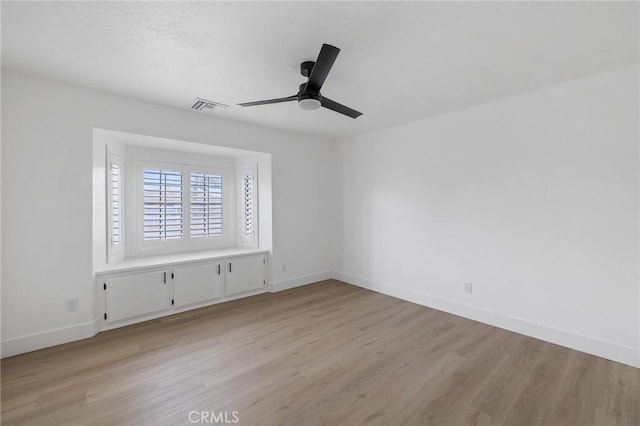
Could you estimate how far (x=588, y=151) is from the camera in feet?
8.57

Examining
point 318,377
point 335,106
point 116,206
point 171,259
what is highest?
point 335,106

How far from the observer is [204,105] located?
3.29m

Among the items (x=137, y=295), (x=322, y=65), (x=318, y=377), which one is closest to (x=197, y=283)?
(x=137, y=295)

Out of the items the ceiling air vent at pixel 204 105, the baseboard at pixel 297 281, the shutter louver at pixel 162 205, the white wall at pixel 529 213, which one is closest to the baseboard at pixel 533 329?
the white wall at pixel 529 213

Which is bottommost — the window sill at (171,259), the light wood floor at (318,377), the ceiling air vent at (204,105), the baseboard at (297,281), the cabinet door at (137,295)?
the light wood floor at (318,377)

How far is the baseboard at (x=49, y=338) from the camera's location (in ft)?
8.19

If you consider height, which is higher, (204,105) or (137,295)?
(204,105)

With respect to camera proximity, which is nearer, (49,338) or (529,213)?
(49,338)

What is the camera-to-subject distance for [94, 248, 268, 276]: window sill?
3152mm

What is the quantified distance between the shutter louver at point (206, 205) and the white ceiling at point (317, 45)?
1534 mm

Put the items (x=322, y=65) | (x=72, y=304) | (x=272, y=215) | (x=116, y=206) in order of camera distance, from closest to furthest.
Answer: (x=322, y=65) → (x=72, y=304) → (x=116, y=206) → (x=272, y=215)

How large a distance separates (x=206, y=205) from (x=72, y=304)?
2.06m

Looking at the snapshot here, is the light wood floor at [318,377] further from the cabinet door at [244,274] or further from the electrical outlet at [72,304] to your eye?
the cabinet door at [244,274]

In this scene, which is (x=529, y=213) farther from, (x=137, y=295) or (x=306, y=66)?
(x=137, y=295)
